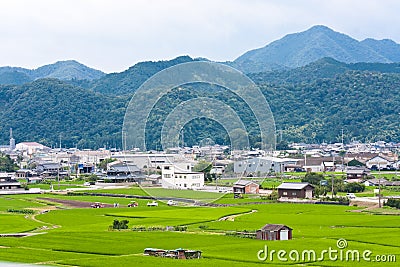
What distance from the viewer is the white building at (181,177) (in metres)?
30.2

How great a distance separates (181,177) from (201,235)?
10403mm

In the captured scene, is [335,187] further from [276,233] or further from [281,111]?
[281,111]

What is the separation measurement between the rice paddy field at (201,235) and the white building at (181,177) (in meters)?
0.75

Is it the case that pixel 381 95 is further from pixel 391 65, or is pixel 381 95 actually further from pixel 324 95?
pixel 391 65

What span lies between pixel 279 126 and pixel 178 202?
4613 cm

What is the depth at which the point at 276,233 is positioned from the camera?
61.5ft

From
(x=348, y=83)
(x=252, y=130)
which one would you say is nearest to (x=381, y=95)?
(x=348, y=83)

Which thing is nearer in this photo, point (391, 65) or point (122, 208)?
point (122, 208)

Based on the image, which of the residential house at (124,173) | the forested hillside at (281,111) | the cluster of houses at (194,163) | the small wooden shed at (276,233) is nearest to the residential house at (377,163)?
the cluster of houses at (194,163)

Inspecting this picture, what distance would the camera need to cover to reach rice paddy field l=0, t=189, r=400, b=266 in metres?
15.9

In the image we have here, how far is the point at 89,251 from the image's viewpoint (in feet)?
56.6

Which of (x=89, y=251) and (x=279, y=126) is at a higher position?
(x=279, y=126)

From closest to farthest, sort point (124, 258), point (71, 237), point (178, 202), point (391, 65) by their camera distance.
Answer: point (124, 258)
point (71, 237)
point (178, 202)
point (391, 65)

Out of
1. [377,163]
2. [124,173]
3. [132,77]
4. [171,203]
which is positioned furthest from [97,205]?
[132,77]
